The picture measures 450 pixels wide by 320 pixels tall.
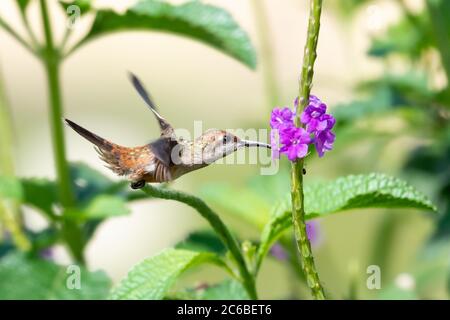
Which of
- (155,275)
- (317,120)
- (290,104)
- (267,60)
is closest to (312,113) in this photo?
(317,120)

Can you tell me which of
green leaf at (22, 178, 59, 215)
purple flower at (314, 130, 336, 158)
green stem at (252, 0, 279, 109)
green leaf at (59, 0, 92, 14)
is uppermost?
green stem at (252, 0, 279, 109)

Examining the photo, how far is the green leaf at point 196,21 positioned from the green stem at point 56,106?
0.14 ft

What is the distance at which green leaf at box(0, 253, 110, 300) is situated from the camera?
1095mm

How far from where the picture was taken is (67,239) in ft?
4.00

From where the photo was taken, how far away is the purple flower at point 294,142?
26.0 inches

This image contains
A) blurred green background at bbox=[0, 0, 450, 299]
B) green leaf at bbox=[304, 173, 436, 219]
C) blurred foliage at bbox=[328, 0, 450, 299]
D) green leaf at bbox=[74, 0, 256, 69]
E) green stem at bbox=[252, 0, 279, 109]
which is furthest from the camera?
green stem at bbox=[252, 0, 279, 109]

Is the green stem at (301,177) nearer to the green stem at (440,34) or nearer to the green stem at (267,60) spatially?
the green stem at (440,34)

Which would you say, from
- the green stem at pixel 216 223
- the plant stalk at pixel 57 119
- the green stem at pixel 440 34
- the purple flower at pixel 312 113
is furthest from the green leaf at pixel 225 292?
the green stem at pixel 440 34

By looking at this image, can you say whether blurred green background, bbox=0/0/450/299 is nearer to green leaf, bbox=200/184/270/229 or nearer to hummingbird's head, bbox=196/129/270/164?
green leaf, bbox=200/184/270/229

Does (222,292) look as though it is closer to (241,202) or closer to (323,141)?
(241,202)

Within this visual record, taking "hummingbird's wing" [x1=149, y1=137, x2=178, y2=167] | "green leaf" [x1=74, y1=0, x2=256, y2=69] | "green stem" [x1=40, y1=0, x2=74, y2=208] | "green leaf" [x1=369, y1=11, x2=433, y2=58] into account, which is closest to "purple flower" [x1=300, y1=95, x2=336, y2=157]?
"hummingbird's wing" [x1=149, y1=137, x2=178, y2=167]

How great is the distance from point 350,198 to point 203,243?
382 mm

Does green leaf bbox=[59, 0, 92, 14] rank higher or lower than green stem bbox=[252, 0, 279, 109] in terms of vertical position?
lower

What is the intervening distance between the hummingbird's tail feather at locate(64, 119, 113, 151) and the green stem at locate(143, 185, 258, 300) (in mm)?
52
